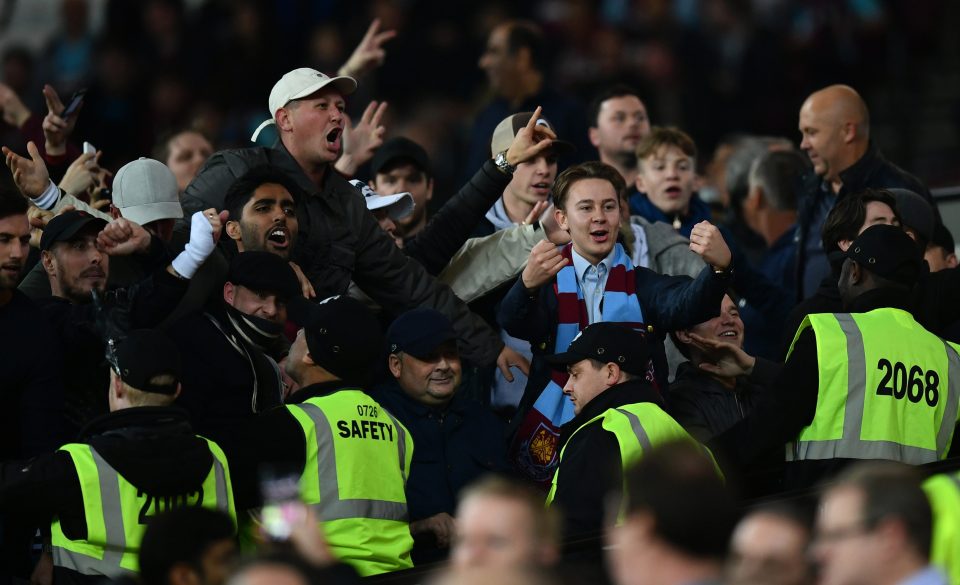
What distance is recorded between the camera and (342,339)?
22.2 feet

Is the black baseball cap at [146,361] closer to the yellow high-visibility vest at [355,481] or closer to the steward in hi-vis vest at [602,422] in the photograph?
the yellow high-visibility vest at [355,481]

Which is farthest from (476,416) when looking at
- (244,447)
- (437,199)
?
(437,199)

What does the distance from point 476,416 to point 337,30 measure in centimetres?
915

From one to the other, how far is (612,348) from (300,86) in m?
2.16

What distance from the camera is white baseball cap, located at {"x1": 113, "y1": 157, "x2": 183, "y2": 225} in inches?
306

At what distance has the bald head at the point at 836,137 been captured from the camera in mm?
9727

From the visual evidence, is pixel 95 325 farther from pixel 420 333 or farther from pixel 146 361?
A: pixel 420 333

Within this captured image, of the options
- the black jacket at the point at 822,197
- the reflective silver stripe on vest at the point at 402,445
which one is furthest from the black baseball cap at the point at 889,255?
the black jacket at the point at 822,197

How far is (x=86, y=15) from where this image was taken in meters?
15.5

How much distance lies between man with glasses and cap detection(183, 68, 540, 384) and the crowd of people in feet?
0.04

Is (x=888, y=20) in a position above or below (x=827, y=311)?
above

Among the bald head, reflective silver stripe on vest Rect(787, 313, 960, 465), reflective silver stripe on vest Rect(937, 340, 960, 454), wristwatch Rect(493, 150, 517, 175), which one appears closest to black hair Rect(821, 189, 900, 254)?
reflective silver stripe on vest Rect(937, 340, 960, 454)

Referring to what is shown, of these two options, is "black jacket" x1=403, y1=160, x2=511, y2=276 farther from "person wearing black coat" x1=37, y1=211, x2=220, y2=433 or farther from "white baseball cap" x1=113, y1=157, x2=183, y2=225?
"person wearing black coat" x1=37, y1=211, x2=220, y2=433

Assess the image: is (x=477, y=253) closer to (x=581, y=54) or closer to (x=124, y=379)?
(x=124, y=379)
